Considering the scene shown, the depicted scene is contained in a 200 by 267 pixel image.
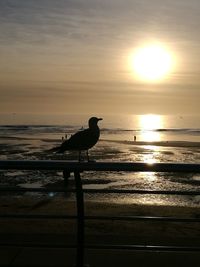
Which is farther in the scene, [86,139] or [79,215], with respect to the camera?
[86,139]

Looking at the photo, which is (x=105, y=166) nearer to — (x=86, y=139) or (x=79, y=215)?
(x=79, y=215)

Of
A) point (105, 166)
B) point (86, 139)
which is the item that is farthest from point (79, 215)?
point (86, 139)

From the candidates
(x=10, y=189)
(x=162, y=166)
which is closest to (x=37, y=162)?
(x=10, y=189)

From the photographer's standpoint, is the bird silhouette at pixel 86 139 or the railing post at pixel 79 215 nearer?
the railing post at pixel 79 215

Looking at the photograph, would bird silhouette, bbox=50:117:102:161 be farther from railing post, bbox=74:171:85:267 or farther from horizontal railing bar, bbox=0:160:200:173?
horizontal railing bar, bbox=0:160:200:173

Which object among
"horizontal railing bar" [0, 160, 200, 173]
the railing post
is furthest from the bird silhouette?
"horizontal railing bar" [0, 160, 200, 173]

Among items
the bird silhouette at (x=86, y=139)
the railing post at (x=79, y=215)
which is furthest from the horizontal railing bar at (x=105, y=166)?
the bird silhouette at (x=86, y=139)

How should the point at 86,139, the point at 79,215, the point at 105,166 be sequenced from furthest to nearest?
1. the point at 86,139
2. the point at 79,215
3. the point at 105,166

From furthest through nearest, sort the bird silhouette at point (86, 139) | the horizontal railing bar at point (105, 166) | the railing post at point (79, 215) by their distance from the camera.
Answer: the bird silhouette at point (86, 139), the railing post at point (79, 215), the horizontal railing bar at point (105, 166)

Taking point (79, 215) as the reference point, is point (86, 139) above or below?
above

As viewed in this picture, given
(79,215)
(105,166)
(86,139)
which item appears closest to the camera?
(105,166)

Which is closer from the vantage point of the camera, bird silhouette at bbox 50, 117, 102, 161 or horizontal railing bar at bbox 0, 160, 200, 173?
horizontal railing bar at bbox 0, 160, 200, 173

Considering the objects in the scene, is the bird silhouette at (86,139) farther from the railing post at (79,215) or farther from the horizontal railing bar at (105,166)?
the horizontal railing bar at (105,166)

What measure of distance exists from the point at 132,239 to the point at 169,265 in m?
1.48
